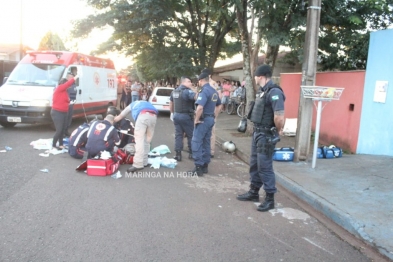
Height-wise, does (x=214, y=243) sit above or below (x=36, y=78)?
below

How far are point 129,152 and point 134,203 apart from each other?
91.9 inches

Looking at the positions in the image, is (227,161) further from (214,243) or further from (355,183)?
(214,243)

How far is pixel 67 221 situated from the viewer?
4105mm

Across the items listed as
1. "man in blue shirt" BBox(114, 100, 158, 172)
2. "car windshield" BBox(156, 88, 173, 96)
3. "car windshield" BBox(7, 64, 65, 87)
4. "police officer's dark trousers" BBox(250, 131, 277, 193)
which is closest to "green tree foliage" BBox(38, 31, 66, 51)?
"car windshield" BBox(156, 88, 173, 96)

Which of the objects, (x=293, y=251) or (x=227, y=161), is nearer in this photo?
(x=293, y=251)

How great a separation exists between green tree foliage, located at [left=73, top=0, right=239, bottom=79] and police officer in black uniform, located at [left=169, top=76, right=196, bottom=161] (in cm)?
A: 953

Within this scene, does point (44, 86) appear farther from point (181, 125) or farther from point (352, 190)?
point (352, 190)

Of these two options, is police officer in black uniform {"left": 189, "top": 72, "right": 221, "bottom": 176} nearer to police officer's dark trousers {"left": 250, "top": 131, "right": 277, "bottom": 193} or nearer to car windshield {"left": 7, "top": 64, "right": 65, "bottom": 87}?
police officer's dark trousers {"left": 250, "top": 131, "right": 277, "bottom": 193}

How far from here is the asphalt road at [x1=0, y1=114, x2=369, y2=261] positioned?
11.4ft

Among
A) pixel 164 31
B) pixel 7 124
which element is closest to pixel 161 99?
pixel 164 31

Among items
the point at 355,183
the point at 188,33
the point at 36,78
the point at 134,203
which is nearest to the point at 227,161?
the point at 355,183

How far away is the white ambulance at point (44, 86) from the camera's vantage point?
31.9ft

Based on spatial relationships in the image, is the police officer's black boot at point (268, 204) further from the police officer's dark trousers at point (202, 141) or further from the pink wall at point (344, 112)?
the pink wall at point (344, 112)

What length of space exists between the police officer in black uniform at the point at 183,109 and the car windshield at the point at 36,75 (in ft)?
15.7
